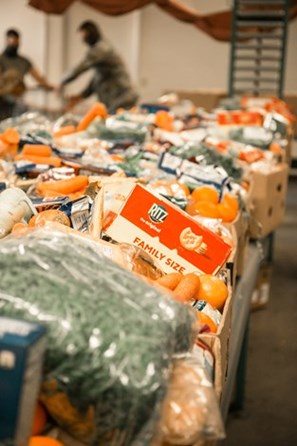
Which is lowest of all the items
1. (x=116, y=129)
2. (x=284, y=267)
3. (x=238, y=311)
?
(x=284, y=267)

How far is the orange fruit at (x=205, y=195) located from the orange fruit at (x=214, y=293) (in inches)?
33.0

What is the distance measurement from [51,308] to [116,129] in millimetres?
2787

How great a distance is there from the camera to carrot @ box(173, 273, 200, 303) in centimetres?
155

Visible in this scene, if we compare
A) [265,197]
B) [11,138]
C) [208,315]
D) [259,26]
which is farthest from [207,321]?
[259,26]

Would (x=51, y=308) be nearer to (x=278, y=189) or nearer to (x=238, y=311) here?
(x=238, y=311)

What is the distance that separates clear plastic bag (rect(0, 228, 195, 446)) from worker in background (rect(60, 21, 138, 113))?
20.7 feet

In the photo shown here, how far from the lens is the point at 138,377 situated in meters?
1.05

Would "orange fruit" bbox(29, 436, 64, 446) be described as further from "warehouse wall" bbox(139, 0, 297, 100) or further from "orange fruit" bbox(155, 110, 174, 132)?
"warehouse wall" bbox(139, 0, 297, 100)

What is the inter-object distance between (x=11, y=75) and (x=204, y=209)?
703 centimetres

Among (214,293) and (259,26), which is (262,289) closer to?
(214,293)

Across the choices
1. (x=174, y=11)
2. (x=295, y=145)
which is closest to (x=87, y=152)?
(x=174, y=11)

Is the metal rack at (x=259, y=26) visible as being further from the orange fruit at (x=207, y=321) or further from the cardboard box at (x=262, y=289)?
the orange fruit at (x=207, y=321)

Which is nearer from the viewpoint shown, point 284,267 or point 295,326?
point 295,326

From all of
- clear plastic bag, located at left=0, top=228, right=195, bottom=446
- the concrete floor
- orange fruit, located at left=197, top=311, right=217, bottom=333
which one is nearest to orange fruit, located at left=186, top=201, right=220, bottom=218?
orange fruit, located at left=197, top=311, right=217, bottom=333
